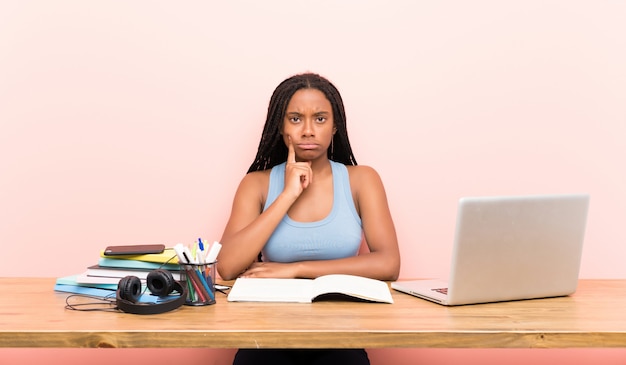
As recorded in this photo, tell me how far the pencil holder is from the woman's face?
737mm

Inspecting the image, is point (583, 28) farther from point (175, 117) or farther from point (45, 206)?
point (45, 206)

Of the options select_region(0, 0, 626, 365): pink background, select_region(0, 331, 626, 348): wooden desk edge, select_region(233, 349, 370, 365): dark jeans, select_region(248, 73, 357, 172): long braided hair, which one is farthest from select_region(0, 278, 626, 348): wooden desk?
select_region(0, 0, 626, 365): pink background

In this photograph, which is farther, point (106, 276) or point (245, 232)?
point (245, 232)

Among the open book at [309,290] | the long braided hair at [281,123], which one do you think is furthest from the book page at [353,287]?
the long braided hair at [281,123]

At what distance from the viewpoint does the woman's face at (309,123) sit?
2217 millimetres

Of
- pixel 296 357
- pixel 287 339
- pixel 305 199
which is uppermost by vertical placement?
pixel 305 199

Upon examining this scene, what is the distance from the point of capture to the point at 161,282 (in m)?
1.57

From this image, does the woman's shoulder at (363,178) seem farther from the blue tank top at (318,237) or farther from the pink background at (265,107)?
the pink background at (265,107)

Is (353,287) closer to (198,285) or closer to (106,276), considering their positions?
(198,285)

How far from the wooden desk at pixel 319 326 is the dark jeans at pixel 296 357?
0.23 m

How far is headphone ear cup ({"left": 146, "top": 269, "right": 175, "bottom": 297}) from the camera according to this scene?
1553 mm

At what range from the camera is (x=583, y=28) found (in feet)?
8.64

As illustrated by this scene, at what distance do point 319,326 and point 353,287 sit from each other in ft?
0.96

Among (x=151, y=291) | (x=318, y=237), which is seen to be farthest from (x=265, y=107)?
(x=151, y=291)
